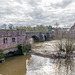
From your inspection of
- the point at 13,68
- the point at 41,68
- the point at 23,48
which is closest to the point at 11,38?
the point at 23,48

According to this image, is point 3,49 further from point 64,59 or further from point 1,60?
point 64,59

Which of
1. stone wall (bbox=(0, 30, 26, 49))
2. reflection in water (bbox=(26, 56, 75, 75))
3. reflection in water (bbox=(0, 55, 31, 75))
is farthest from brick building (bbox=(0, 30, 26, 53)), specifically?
reflection in water (bbox=(26, 56, 75, 75))

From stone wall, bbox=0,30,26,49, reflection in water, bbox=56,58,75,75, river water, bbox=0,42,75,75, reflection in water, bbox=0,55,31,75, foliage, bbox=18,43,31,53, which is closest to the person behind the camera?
reflection in water, bbox=56,58,75,75

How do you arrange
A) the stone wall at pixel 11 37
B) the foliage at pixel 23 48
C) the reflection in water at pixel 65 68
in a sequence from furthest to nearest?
the foliage at pixel 23 48 → the stone wall at pixel 11 37 → the reflection in water at pixel 65 68

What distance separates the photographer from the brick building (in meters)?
13.1

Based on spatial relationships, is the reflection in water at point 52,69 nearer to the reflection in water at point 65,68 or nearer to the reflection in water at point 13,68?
Answer: the reflection in water at point 65,68

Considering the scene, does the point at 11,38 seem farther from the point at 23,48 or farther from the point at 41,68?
the point at 41,68

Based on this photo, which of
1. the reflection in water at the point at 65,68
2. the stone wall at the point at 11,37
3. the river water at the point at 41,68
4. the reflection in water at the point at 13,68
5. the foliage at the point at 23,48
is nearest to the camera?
the reflection in water at the point at 65,68

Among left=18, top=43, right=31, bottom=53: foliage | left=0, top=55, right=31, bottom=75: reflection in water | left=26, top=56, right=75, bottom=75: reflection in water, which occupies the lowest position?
left=0, top=55, right=31, bottom=75: reflection in water

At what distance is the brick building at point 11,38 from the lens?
13055 mm

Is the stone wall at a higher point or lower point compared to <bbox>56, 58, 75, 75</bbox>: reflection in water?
higher

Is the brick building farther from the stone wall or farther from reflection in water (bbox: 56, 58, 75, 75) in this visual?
reflection in water (bbox: 56, 58, 75, 75)

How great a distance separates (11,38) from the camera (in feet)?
47.5

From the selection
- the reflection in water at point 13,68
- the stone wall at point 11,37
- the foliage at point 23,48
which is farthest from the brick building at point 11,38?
the reflection in water at point 13,68
